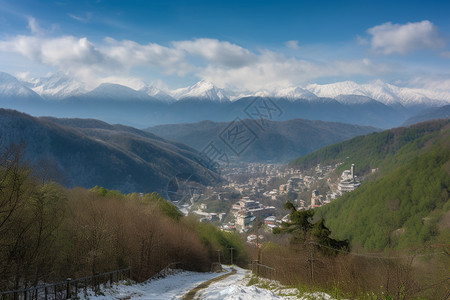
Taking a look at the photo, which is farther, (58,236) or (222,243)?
(222,243)

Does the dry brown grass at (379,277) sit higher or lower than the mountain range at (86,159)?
lower

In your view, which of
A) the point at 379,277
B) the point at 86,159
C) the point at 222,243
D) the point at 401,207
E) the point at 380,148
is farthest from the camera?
the point at 380,148

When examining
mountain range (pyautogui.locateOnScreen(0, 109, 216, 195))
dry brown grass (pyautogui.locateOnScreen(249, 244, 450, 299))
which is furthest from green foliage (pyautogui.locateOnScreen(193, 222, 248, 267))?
mountain range (pyautogui.locateOnScreen(0, 109, 216, 195))

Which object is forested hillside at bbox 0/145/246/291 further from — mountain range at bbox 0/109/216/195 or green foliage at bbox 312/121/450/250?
mountain range at bbox 0/109/216/195

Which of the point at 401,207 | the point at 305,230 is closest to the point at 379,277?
the point at 305,230

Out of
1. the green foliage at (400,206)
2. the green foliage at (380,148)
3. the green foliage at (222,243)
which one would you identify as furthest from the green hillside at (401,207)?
the green foliage at (380,148)

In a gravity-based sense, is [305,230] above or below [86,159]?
below

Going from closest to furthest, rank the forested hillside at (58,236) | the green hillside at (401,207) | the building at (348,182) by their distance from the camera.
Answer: the forested hillside at (58,236) < the green hillside at (401,207) < the building at (348,182)

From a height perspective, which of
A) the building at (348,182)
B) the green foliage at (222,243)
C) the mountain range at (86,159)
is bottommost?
the green foliage at (222,243)

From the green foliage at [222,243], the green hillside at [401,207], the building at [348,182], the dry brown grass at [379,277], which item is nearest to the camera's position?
the dry brown grass at [379,277]

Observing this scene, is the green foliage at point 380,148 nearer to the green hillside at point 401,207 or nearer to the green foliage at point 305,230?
the green hillside at point 401,207

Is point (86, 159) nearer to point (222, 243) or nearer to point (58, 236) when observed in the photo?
point (222, 243)
